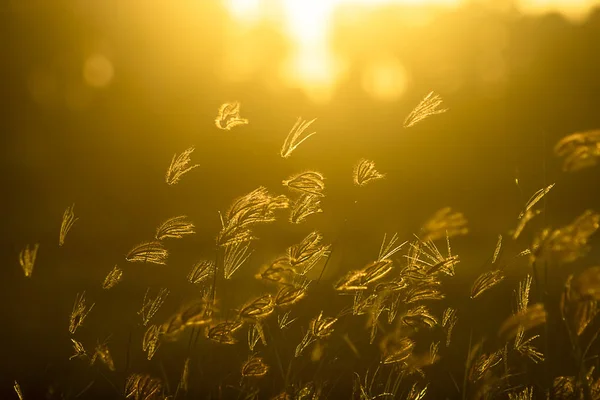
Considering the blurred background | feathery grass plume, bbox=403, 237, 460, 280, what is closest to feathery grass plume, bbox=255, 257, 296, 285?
feathery grass plume, bbox=403, 237, 460, 280

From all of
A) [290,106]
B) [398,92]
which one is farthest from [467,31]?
[290,106]

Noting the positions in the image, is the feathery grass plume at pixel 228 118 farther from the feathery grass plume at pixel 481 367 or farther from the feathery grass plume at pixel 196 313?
the feathery grass plume at pixel 481 367

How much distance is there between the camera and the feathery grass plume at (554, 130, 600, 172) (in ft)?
9.36

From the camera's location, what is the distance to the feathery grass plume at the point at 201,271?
2961 mm

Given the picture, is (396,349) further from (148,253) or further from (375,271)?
(148,253)

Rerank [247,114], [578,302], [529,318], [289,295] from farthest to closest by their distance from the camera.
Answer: [247,114], [289,295], [529,318], [578,302]

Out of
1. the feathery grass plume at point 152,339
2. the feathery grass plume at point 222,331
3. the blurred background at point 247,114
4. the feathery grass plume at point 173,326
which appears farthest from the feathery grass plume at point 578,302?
the blurred background at point 247,114

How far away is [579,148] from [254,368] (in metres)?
1.14

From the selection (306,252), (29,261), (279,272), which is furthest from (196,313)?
(29,261)

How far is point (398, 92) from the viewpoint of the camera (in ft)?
77.9

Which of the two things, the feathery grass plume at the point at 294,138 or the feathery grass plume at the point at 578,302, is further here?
the feathery grass plume at the point at 294,138

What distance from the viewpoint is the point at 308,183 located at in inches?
120

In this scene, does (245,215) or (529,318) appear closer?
(529,318)

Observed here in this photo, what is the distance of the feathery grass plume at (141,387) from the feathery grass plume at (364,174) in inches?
34.6
